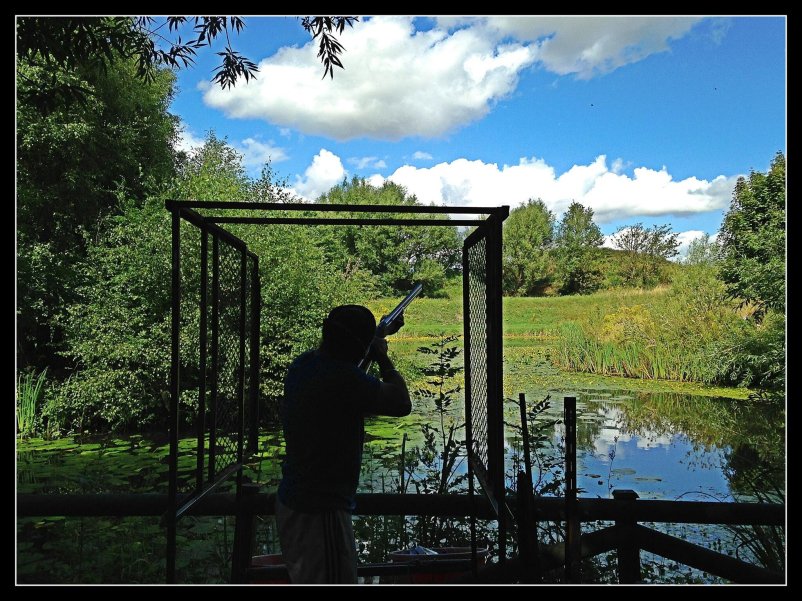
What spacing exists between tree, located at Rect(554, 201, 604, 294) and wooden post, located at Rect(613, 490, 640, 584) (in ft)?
81.0

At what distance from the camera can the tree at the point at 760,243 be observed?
7969 mm

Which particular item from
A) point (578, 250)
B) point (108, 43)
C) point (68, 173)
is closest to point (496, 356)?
point (108, 43)

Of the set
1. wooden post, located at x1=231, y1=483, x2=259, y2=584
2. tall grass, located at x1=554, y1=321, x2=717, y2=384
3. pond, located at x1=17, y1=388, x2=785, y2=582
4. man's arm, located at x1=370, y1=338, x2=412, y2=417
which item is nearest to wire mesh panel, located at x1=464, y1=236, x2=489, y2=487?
man's arm, located at x1=370, y1=338, x2=412, y2=417

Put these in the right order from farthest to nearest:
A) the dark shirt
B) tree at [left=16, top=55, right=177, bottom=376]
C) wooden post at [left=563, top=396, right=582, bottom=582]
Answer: tree at [left=16, top=55, right=177, bottom=376] → wooden post at [left=563, top=396, right=582, bottom=582] → the dark shirt

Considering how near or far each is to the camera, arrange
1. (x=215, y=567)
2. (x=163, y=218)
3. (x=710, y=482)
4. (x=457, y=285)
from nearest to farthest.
→ (x=215, y=567) → (x=710, y=482) → (x=163, y=218) → (x=457, y=285)

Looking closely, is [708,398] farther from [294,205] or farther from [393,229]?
[393,229]

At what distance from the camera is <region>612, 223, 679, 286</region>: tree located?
25156 millimetres

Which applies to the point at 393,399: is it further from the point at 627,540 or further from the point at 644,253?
the point at 644,253

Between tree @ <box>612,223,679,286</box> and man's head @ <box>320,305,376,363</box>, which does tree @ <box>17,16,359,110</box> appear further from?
tree @ <box>612,223,679,286</box>

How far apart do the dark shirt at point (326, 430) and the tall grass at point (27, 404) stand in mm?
6996

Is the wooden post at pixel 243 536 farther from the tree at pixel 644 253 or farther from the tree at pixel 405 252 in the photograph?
the tree at pixel 644 253
